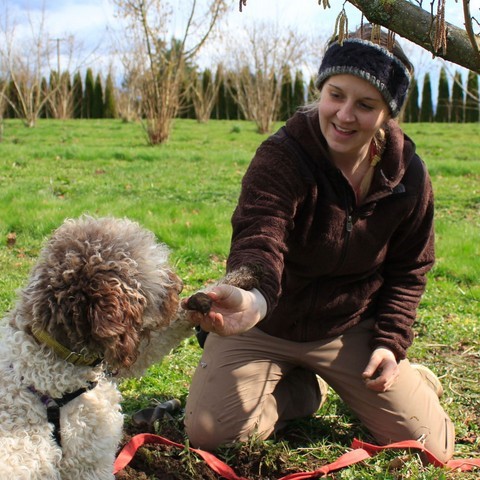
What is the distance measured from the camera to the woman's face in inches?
122

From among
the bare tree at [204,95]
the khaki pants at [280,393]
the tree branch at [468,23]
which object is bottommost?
the khaki pants at [280,393]

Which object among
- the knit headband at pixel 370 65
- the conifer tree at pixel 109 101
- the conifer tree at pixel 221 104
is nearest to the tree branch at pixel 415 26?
the knit headband at pixel 370 65

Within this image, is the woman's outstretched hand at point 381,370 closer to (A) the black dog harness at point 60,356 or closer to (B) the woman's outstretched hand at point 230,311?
(B) the woman's outstretched hand at point 230,311

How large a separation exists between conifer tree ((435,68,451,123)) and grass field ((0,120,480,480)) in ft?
82.7

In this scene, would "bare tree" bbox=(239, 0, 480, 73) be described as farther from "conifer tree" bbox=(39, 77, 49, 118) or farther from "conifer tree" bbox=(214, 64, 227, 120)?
"conifer tree" bbox=(214, 64, 227, 120)

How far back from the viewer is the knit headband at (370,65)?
3018 mm

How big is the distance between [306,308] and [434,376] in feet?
3.73

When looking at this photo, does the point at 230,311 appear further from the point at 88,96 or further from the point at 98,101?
the point at 88,96

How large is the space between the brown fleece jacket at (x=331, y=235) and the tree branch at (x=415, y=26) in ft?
3.82

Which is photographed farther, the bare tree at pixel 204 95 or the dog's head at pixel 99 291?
the bare tree at pixel 204 95

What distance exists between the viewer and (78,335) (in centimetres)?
244

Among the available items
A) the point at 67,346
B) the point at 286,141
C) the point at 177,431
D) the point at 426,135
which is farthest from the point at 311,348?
the point at 426,135

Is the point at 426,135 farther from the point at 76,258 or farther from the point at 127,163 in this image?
the point at 76,258

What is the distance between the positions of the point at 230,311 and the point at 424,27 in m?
1.38
